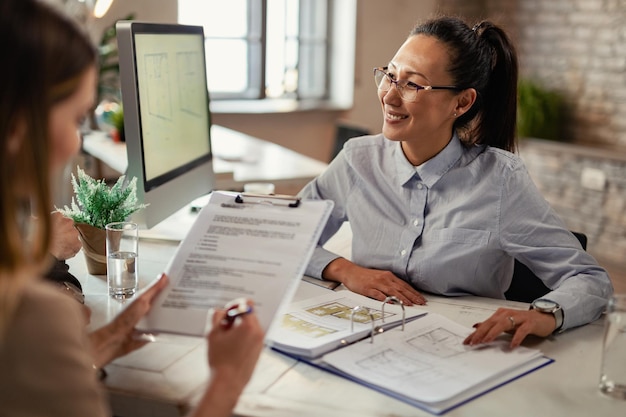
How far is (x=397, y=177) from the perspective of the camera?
179 centimetres

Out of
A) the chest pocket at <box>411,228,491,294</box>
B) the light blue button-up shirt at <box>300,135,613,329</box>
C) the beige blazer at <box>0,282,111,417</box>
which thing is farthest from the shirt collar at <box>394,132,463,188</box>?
the beige blazer at <box>0,282,111,417</box>

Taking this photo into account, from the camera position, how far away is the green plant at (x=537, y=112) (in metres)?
4.99

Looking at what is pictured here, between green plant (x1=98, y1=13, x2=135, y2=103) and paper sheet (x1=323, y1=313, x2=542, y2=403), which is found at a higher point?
green plant (x1=98, y1=13, x2=135, y2=103)

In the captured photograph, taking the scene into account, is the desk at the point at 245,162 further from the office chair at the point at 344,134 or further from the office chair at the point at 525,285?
the office chair at the point at 525,285

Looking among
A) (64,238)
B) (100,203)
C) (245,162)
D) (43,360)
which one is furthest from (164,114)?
(245,162)

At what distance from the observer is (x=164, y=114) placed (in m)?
1.90

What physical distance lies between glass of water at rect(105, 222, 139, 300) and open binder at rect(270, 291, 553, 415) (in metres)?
0.40

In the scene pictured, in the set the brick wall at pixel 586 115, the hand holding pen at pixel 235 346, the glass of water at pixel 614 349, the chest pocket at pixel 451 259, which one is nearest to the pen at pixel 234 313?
the hand holding pen at pixel 235 346

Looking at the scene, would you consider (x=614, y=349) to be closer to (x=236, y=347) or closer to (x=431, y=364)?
(x=431, y=364)

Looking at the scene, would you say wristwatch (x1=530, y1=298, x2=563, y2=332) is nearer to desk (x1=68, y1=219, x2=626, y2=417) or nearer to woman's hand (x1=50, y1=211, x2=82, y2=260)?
desk (x1=68, y1=219, x2=626, y2=417)

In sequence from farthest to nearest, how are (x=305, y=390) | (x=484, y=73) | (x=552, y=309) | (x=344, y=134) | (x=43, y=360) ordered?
(x=344, y=134), (x=484, y=73), (x=552, y=309), (x=305, y=390), (x=43, y=360)

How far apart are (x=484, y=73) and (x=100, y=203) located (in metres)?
0.92

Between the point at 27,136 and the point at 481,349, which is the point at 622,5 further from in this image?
the point at 27,136

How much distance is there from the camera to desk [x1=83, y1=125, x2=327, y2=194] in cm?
287
